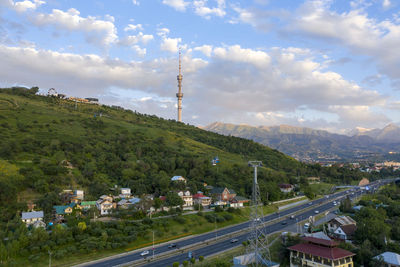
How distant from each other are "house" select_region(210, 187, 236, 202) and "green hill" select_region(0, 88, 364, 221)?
6.04 metres

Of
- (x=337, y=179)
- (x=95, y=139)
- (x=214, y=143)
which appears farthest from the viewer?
(x=214, y=143)

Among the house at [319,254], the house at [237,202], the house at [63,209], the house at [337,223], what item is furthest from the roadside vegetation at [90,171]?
the house at [319,254]

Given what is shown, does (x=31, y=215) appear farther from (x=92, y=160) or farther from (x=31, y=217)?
(x=92, y=160)

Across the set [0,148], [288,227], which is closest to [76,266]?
[288,227]

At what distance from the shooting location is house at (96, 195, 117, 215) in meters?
68.6

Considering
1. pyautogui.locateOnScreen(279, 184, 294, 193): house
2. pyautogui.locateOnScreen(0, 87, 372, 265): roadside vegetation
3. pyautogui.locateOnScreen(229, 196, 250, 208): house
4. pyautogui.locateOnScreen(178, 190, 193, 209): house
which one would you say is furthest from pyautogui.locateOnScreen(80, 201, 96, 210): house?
pyautogui.locateOnScreen(279, 184, 294, 193): house

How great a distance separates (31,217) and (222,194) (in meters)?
50.2

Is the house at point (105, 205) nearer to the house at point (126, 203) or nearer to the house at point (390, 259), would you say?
the house at point (126, 203)

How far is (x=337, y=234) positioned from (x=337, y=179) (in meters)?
101

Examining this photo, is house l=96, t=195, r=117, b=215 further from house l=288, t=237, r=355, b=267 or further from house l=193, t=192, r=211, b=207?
house l=288, t=237, r=355, b=267

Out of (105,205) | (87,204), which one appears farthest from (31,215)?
(105,205)

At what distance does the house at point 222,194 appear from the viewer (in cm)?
8594

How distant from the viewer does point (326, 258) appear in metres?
44.6

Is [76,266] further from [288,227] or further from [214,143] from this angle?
[214,143]
